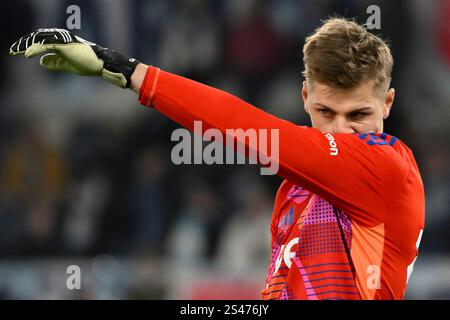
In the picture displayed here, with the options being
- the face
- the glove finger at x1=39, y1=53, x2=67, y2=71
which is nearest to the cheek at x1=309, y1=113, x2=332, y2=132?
the face

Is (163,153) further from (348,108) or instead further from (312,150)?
(312,150)

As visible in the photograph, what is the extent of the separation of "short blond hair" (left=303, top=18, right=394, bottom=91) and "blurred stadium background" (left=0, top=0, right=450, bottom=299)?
4.93 m

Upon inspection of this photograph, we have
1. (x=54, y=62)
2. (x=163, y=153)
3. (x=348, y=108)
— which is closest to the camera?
(x=54, y=62)

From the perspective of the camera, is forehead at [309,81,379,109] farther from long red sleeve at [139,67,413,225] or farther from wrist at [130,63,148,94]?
wrist at [130,63,148,94]

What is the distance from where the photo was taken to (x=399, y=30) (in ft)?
28.5

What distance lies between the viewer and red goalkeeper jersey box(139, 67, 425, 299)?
2.67 m

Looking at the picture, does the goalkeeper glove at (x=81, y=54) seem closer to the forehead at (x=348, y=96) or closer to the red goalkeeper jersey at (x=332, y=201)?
the red goalkeeper jersey at (x=332, y=201)

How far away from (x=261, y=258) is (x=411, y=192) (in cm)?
515

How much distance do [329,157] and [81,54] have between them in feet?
2.81

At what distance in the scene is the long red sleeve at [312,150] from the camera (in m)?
2.66

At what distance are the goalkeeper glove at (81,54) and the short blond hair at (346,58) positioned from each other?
2.32 ft

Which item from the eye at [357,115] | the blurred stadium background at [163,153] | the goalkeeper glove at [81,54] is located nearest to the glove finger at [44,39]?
the goalkeeper glove at [81,54]

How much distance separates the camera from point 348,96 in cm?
298

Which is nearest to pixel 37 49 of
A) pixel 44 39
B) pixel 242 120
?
pixel 44 39
